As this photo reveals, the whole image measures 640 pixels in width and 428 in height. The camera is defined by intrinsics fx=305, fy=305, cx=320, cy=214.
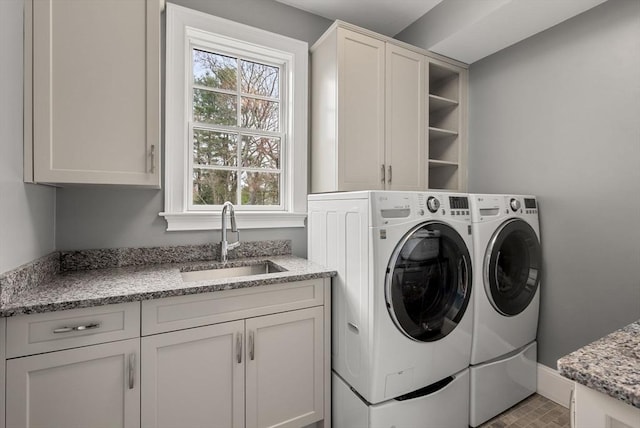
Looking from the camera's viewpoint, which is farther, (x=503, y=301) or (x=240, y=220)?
(x=240, y=220)

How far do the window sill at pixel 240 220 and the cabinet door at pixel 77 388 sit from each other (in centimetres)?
81

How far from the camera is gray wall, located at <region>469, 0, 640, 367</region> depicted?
172cm

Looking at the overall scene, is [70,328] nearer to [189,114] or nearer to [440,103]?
[189,114]

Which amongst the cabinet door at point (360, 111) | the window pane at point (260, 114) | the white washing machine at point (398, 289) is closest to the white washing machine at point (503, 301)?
the white washing machine at point (398, 289)

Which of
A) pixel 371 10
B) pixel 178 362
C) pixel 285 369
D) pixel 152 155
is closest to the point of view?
pixel 178 362

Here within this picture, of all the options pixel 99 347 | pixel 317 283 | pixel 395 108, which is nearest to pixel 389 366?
pixel 317 283

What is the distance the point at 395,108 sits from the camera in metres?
2.23

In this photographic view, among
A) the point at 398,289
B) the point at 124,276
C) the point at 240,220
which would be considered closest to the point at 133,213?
the point at 124,276

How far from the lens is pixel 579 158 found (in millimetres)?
1919

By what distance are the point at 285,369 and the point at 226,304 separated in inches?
19.0

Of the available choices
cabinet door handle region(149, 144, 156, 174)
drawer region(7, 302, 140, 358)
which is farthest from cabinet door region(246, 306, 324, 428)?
cabinet door handle region(149, 144, 156, 174)

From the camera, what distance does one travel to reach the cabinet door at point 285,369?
1502mm

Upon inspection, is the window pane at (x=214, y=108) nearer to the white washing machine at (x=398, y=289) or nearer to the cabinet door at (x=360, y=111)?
the cabinet door at (x=360, y=111)

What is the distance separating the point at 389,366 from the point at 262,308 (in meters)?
0.68
